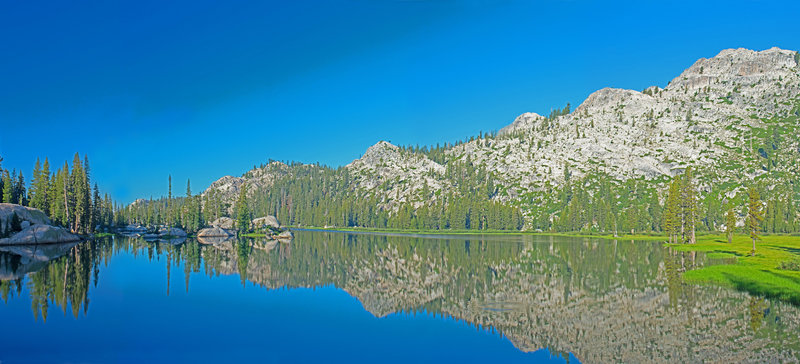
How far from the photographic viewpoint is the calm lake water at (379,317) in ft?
81.9

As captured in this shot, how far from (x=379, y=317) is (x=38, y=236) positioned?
91616 mm

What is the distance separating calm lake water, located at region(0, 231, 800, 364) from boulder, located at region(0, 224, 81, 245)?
39.5 meters

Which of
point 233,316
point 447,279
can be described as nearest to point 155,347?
point 233,316

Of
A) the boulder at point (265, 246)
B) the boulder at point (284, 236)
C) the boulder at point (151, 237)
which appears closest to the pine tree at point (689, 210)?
the boulder at point (265, 246)

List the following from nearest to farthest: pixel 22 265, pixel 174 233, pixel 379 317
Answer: pixel 379 317
pixel 22 265
pixel 174 233

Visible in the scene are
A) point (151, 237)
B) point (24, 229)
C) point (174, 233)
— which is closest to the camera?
point (24, 229)

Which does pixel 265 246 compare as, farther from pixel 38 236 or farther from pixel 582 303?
pixel 582 303

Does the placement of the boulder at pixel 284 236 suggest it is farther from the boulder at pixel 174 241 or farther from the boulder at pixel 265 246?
the boulder at pixel 174 241

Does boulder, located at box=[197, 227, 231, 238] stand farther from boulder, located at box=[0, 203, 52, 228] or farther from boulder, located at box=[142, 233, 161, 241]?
boulder, located at box=[0, 203, 52, 228]

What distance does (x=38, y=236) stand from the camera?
307 ft

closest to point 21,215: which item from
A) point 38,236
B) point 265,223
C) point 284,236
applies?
point 38,236

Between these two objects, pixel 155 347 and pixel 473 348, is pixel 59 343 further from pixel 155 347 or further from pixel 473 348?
pixel 473 348

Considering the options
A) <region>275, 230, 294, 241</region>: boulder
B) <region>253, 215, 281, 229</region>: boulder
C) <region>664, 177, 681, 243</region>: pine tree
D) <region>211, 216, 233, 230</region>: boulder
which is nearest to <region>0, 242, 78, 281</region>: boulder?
<region>275, 230, 294, 241</region>: boulder

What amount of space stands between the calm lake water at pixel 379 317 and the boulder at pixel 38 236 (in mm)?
39539
